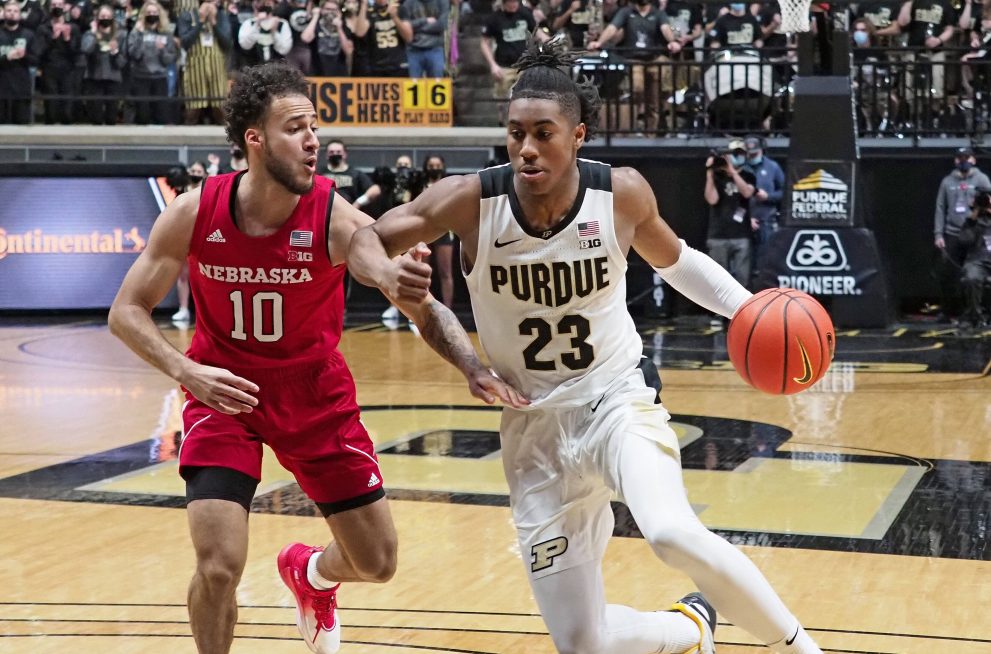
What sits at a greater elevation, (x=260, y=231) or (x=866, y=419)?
(x=260, y=231)

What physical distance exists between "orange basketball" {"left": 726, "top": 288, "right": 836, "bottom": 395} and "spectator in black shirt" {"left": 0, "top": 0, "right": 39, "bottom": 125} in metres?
14.4

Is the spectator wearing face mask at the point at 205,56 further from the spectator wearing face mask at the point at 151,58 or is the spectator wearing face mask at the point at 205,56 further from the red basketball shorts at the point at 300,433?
the red basketball shorts at the point at 300,433

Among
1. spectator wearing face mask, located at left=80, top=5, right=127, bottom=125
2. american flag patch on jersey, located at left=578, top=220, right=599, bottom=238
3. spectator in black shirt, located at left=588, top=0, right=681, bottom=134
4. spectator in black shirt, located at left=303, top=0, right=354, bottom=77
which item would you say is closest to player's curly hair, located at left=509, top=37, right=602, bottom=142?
american flag patch on jersey, located at left=578, top=220, right=599, bottom=238

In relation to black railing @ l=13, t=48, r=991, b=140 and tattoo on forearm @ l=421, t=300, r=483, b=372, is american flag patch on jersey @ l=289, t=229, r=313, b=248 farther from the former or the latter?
black railing @ l=13, t=48, r=991, b=140

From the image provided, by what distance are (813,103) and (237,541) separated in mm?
11276

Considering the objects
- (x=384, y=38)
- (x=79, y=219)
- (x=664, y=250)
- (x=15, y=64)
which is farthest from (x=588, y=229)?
(x=15, y=64)

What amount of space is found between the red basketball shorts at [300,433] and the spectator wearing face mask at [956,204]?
11.4m

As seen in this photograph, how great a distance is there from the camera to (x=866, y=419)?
9.07m

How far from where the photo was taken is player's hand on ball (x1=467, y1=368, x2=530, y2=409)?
3.73m

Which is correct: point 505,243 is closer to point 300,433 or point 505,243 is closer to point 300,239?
point 300,239

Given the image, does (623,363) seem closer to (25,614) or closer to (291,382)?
(291,382)

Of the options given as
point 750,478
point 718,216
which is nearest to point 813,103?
point 718,216

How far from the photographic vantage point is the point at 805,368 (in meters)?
4.21

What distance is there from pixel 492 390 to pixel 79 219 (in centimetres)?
1370
